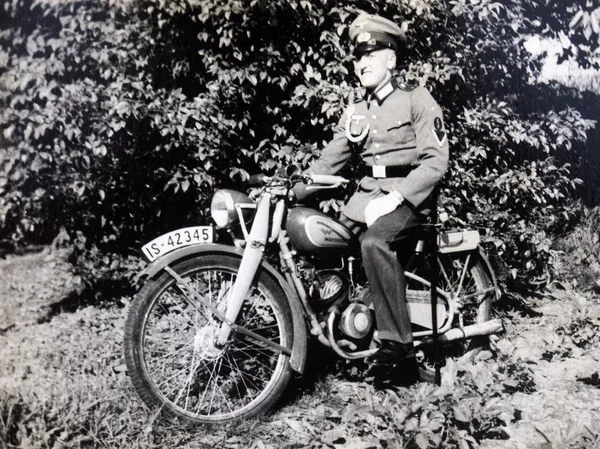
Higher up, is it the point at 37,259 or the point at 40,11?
the point at 40,11

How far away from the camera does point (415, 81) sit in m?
3.80

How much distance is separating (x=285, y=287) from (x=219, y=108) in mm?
1599

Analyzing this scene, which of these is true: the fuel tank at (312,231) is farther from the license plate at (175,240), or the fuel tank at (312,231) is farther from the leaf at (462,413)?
the leaf at (462,413)

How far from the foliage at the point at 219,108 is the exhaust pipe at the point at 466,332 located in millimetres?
936

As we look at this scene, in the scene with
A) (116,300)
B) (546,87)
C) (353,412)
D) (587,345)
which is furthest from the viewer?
(546,87)

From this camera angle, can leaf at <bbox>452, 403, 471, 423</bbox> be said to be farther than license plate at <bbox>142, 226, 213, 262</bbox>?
No

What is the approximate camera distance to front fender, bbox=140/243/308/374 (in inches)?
113

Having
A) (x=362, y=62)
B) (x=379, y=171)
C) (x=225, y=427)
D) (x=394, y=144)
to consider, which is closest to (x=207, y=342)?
(x=225, y=427)

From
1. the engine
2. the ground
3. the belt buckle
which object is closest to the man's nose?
the belt buckle

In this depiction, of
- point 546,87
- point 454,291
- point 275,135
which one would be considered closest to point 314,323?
point 454,291

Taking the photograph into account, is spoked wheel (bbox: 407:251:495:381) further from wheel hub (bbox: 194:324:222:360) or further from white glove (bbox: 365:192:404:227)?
wheel hub (bbox: 194:324:222:360)

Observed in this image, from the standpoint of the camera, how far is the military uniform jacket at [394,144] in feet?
9.47

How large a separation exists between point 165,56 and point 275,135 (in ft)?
3.13

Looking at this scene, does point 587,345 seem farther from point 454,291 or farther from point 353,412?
point 353,412
